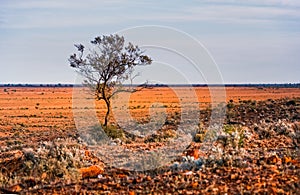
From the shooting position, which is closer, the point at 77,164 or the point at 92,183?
the point at 92,183

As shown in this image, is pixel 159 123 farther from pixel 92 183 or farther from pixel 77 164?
pixel 92 183

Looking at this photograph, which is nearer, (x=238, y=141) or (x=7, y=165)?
(x=7, y=165)

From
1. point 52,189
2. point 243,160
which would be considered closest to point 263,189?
point 243,160

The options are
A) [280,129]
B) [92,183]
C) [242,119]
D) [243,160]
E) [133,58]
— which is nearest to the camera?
[92,183]

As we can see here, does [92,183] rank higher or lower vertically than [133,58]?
lower

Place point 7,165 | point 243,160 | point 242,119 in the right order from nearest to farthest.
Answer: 1. point 243,160
2. point 7,165
3. point 242,119

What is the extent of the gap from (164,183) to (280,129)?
936 centimetres

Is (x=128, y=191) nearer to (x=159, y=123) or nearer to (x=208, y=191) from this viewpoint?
(x=208, y=191)

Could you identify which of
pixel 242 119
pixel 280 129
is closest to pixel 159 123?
pixel 242 119

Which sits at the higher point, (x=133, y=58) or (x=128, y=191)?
(x=133, y=58)

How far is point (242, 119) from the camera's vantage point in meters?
28.2

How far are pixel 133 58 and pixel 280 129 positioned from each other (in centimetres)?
940

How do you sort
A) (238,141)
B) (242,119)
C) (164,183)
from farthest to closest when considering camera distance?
(242,119) → (238,141) → (164,183)

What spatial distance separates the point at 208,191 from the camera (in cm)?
905
